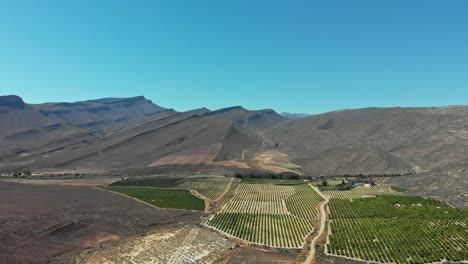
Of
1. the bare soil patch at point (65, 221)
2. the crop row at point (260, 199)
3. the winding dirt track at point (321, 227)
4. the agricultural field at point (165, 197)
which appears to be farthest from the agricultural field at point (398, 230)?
the agricultural field at point (165, 197)

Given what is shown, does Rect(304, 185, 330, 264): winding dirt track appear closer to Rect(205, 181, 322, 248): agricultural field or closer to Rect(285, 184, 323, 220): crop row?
Rect(285, 184, 323, 220): crop row

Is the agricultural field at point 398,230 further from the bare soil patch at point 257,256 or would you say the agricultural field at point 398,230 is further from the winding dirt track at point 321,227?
the bare soil patch at point 257,256

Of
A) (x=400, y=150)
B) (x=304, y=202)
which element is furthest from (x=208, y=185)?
(x=400, y=150)

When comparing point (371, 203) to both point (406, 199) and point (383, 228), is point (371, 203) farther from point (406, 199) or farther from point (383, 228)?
point (383, 228)

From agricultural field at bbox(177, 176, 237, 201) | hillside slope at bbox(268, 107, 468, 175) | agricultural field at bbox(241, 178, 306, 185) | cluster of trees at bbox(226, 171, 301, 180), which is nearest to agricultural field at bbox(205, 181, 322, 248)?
agricultural field at bbox(177, 176, 237, 201)

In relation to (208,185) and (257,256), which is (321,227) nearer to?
(257,256)

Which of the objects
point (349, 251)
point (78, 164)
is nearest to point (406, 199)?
point (349, 251)
